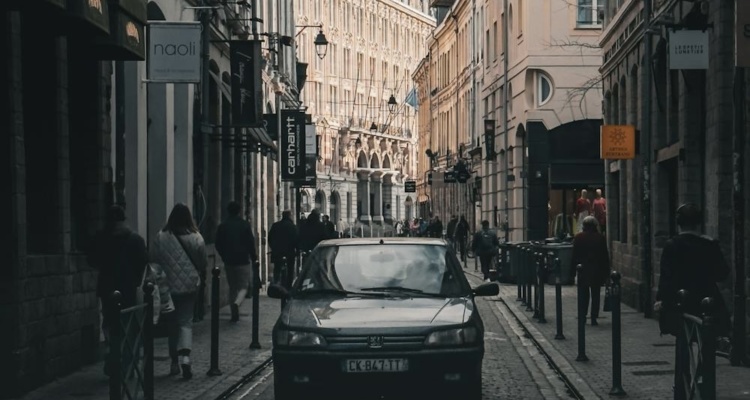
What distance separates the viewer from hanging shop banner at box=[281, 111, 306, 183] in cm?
4247

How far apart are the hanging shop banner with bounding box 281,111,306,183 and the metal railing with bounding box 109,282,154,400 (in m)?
30.3

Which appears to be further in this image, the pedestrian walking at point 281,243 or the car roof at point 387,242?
the pedestrian walking at point 281,243

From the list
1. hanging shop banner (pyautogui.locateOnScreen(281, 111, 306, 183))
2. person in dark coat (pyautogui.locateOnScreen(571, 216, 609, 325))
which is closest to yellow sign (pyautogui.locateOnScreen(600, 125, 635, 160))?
person in dark coat (pyautogui.locateOnScreen(571, 216, 609, 325))

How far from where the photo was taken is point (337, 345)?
11.9 meters

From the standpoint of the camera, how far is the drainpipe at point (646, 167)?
81.7 ft

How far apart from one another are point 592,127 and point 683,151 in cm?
2467

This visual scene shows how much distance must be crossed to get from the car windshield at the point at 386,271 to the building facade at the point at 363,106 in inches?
3201

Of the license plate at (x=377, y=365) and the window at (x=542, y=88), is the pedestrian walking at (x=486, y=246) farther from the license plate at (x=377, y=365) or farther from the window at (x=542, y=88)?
the license plate at (x=377, y=365)

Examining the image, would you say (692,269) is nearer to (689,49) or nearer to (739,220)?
(739,220)

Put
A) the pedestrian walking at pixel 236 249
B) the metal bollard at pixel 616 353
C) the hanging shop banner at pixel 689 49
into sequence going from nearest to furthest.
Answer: the metal bollard at pixel 616 353 < the hanging shop banner at pixel 689 49 < the pedestrian walking at pixel 236 249

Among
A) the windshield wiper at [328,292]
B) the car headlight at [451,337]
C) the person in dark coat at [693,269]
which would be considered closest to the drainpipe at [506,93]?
the windshield wiper at [328,292]

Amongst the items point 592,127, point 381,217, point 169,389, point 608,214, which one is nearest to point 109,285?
point 169,389

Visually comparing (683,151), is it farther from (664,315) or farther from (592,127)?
(592,127)

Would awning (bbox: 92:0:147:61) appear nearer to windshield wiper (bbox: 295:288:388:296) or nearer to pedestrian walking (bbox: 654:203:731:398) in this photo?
windshield wiper (bbox: 295:288:388:296)
